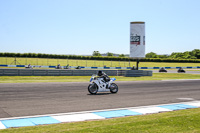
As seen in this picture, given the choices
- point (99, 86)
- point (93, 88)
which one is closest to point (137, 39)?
point (99, 86)

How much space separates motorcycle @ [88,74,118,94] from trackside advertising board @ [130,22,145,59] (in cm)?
2438

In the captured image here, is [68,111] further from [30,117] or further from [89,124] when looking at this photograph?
[89,124]

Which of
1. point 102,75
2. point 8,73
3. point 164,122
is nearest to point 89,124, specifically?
point 164,122

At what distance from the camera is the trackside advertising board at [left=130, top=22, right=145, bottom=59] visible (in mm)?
40344

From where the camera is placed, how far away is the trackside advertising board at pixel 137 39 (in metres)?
40.3

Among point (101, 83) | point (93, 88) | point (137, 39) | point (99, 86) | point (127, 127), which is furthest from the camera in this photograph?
point (137, 39)

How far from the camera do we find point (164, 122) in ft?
27.1

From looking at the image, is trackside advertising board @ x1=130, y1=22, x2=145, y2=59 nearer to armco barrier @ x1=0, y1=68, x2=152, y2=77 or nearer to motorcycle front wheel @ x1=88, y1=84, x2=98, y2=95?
armco barrier @ x1=0, y1=68, x2=152, y2=77

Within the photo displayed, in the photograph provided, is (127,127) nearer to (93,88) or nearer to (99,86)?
(93,88)

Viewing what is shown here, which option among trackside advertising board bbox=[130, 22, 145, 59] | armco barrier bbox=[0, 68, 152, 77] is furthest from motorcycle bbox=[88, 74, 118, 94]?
trackside advertising board bbox=[130, 22, 145, 59]

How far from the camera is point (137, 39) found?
40.6 m

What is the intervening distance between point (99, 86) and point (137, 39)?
25214 millimetres

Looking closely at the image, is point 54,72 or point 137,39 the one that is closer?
point 54,72

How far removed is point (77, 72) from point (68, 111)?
80.3 ft
